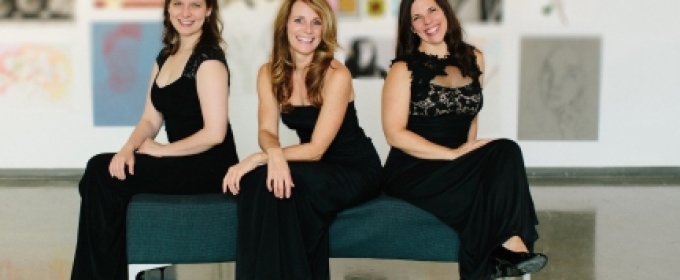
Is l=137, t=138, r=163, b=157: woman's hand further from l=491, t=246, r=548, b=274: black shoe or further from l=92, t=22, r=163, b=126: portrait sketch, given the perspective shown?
l=92, t=22, r=163, b=126: portrait sketch

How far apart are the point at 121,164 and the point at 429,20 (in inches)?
50.9

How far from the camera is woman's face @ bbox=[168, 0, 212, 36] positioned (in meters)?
3.47

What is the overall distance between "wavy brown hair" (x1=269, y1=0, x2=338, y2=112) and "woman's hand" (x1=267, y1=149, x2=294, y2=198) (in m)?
0.38

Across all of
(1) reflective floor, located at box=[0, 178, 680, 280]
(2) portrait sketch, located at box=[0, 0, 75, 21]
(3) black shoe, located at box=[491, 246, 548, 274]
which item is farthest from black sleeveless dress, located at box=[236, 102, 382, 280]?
(2) portrait sketch, located at box=[0, 0, 75, 21]

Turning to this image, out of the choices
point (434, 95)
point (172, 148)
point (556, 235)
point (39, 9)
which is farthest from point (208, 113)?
point (39, 9)

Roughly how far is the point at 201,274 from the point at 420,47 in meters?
1.38

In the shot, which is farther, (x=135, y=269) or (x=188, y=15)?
(x=188, y=15)

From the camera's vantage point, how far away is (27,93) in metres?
6.66

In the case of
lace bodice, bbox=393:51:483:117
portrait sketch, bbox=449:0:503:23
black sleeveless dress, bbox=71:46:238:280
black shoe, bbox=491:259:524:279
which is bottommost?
black shoe, bbox=491:259:524:279

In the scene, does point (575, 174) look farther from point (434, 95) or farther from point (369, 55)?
point (434, 95)

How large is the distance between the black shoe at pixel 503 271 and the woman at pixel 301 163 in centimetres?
52

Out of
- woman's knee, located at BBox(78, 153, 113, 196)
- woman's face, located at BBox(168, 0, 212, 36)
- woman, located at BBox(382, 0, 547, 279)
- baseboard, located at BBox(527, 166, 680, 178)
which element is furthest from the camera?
baseboard, located at BBox(527, 166, 680, 178)

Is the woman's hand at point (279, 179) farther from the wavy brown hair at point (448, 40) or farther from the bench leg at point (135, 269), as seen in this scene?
the wavy brown hair at point (448, 40)

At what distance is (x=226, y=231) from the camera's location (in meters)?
3.19
